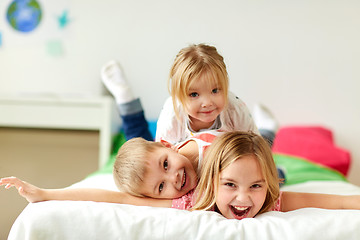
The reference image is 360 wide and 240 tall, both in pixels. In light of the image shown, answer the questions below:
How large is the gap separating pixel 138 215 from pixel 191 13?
149 centimetres

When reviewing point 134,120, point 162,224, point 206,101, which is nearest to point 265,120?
point 134,120

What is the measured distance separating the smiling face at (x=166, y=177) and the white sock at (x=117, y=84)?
→ 0.46 meters

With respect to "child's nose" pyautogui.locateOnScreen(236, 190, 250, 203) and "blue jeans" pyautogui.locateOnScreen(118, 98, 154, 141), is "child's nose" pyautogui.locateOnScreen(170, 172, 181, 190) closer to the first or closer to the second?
"child's nose" pyautogui.locateOnScreen(236, 190, 250, 203)

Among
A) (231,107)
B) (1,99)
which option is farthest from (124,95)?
(1,99)

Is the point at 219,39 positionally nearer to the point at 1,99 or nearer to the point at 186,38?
the point at 186,38

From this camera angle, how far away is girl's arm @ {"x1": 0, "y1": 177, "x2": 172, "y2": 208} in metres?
0.79

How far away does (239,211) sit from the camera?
79cm

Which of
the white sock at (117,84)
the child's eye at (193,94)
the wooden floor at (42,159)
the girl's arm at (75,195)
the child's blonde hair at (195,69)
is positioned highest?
the child's blonde hair at (195,69)

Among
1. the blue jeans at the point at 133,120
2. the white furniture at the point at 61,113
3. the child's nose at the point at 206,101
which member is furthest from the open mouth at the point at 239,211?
the white furniture at the point at 61,113

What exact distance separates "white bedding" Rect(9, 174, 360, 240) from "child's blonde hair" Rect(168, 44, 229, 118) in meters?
0.30

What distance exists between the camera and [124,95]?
51.9 inches

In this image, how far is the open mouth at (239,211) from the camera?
2.54 ft

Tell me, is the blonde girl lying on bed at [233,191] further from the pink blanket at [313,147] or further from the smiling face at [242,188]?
the pink blanket at [313,147]

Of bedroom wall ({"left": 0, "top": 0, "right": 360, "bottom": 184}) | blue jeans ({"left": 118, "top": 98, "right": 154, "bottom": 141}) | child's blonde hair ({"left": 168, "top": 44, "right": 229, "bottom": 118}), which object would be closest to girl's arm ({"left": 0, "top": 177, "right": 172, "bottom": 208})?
child's blonde hair ({"left": 168, "top": 44, "right": 229, "bottom": 118})
